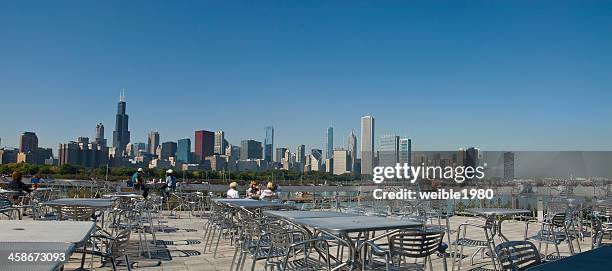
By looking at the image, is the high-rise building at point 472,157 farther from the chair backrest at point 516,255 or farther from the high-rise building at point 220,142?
the high-rise building at point 220,142

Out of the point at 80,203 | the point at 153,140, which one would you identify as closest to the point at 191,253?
the point at 80,203

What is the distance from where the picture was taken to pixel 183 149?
7119 centimetres

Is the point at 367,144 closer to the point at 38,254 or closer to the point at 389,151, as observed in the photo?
the point at 389,151

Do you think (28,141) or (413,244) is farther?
(28,141)

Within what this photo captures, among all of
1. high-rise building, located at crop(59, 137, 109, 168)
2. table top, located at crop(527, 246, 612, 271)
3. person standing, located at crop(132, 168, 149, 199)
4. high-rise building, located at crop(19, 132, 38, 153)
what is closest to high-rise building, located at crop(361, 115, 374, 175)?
person standing, located at crop(132, 168, 149, 199)

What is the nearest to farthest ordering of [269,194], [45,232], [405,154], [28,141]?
[45,232] < [269,194] < [405,154] < [28,141]

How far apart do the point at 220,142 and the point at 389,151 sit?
182 ft

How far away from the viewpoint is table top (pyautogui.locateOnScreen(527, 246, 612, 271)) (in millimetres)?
1676

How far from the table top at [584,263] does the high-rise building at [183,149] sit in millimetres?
63802

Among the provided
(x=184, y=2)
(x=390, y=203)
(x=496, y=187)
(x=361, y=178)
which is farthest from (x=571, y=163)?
(x=184, y=2)

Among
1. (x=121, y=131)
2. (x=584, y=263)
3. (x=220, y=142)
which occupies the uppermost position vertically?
(x=121, y=131)

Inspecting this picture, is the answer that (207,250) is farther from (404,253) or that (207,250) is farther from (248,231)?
(404,253)

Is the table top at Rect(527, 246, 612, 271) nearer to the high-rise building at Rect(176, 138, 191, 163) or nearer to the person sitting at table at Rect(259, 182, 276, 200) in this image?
the person sitting at table at Rect(259, 182, 276, 200)

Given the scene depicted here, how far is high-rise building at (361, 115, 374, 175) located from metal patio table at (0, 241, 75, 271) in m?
13.4
